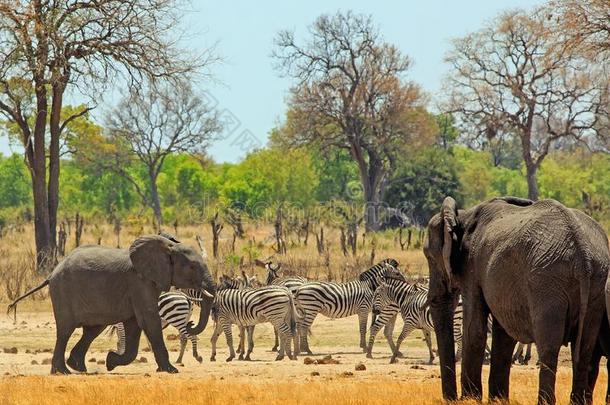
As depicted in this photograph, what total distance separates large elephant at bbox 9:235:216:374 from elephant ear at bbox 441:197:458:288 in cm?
630

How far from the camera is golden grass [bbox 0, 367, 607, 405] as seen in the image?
44.6 feet

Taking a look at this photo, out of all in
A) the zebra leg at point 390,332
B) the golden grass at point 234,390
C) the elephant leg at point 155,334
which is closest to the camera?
the golden grass at point 234,390

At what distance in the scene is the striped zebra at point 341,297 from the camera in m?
22.4

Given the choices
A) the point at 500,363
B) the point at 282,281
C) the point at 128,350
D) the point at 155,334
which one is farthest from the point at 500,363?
the point at 282,281

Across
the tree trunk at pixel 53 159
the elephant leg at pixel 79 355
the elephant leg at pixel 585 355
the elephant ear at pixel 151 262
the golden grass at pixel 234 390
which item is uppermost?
the tree trunk at pixel 53 159

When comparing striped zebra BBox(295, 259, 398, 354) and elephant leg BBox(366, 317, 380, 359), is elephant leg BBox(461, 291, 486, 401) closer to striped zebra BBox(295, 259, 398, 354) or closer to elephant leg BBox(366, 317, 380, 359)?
elephant leg BBox(366, 317, 380, 359)

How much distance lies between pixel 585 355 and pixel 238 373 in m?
8.04

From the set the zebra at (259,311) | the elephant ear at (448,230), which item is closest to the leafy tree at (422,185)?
the zebra at (259,311)

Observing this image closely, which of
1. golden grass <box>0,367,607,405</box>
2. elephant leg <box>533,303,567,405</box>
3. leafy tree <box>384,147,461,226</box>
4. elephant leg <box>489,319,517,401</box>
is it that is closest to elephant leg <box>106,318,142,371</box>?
golden grass <box>0,367,607,405</box>

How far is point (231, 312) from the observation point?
21.3m

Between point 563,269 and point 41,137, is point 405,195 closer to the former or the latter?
point 41,137

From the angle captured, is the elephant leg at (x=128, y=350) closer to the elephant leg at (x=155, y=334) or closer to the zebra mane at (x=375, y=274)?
the elephant leg at (x=155, y=334)

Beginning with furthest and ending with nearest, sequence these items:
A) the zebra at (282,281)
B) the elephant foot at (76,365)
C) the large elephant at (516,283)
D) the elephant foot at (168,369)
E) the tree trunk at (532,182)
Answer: the tree trunk at (532,182), the zebra at (282,281), the elephant foot at (76,365), the elephant foot at (168,369), the large elephant at (516,283)

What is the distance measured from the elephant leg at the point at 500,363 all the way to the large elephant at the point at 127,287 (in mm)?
6468
